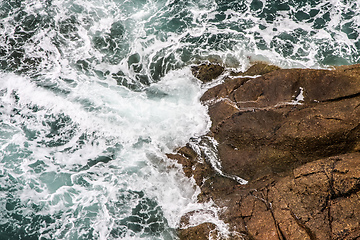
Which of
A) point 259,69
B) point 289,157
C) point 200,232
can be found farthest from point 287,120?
point 200,232

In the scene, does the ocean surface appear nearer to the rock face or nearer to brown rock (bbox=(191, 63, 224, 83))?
brown rock (bbox=(191, 63, 224, 83))

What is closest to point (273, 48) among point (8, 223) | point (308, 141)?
point (308, 141)

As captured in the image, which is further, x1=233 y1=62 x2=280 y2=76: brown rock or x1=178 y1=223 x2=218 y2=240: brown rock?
x1=233 y1=62 x2=280 y2=76: brown rock

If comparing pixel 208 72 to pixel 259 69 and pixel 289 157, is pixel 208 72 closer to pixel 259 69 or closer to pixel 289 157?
pixel 259 69

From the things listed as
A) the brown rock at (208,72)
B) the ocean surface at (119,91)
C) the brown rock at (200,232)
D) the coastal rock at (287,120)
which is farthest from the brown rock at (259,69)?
the brown rock at (200,232)

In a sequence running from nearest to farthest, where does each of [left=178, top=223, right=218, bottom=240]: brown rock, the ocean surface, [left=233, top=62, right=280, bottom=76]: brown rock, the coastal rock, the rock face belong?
the rock face
the coastal rock
[left=178, top=223, right=218, bottom=240]: brown rock
the ocean surface
[left=233, top=62, right=280, bottom=76]: brown rock

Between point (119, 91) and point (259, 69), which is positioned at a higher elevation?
point (119, 91)

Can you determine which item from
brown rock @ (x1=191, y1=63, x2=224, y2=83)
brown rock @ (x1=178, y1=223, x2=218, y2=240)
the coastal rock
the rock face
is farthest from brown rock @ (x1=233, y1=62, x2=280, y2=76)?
brown rock @ (x1=178, y1=223, x2=218, y2=240)

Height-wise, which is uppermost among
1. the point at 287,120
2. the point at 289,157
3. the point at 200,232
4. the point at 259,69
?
the point at 259,69
